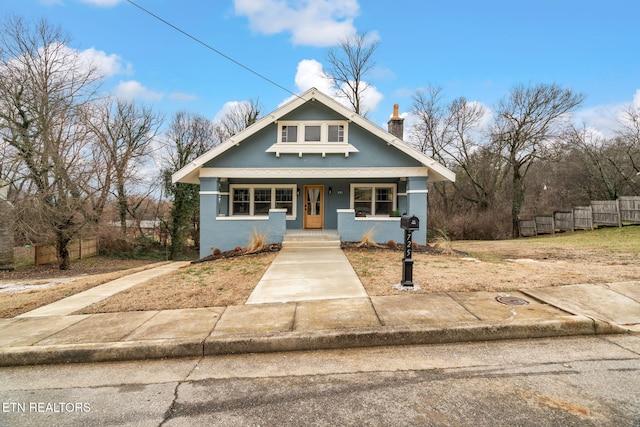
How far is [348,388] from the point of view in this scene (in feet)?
9.30

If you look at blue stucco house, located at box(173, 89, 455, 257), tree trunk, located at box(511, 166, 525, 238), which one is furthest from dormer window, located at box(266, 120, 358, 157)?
tree trunk, located at box(511, 166, 525, 238)

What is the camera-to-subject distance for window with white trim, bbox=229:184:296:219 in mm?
13977

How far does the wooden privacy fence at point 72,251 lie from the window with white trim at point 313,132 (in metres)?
15.0

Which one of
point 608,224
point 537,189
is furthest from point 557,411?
point 537,189

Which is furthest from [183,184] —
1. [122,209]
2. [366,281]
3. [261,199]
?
[366,281]

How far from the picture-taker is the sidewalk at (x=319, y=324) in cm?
363

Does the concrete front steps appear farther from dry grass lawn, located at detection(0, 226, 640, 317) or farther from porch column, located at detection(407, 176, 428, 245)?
porch column, located at detection(407, 176, 428, 245)

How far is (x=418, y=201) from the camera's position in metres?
11.9

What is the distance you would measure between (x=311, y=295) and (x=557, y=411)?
3680mm

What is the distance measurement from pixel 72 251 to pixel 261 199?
1404 cm

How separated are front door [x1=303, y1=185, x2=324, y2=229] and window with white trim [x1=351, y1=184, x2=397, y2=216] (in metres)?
1.46

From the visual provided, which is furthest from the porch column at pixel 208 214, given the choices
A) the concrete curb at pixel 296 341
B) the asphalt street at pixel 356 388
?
the asphalt street at pixel 356 388

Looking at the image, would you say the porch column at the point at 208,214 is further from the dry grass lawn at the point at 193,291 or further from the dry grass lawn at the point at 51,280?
the dry grass lawn at the point at 193,291

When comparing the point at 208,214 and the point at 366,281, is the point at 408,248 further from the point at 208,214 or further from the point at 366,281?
the point at 208,214
